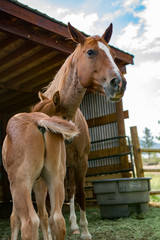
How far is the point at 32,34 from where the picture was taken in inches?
182

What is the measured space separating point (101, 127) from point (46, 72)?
77.6 inches

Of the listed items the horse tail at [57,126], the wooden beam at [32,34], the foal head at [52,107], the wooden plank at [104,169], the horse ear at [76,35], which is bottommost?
the wooden plank at [104,169]

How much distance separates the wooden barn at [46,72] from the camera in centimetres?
443

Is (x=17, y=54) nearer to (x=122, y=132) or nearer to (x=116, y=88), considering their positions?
(x=122, y=132)

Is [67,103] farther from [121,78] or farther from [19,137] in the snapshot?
[19,137]

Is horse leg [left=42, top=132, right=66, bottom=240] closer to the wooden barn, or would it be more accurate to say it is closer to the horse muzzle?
the horse muzzle

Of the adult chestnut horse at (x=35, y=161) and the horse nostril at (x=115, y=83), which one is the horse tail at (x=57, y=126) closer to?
the adult chestnut horse at (x=35, y=161)

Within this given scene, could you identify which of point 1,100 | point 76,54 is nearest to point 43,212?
point 76,54

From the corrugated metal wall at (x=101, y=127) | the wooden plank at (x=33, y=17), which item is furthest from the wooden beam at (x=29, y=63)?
the corrugated metal wall at (x=101, y=127)

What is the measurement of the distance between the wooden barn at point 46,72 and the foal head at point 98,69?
1.29m

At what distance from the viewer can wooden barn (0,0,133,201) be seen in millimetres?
4430

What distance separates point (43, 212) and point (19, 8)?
3.00m

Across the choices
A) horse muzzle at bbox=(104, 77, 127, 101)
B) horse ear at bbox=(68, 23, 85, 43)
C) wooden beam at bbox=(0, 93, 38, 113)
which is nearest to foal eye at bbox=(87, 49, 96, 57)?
horse ear at bbox=(68, 23, 85, 43)

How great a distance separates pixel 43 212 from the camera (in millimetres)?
2725
